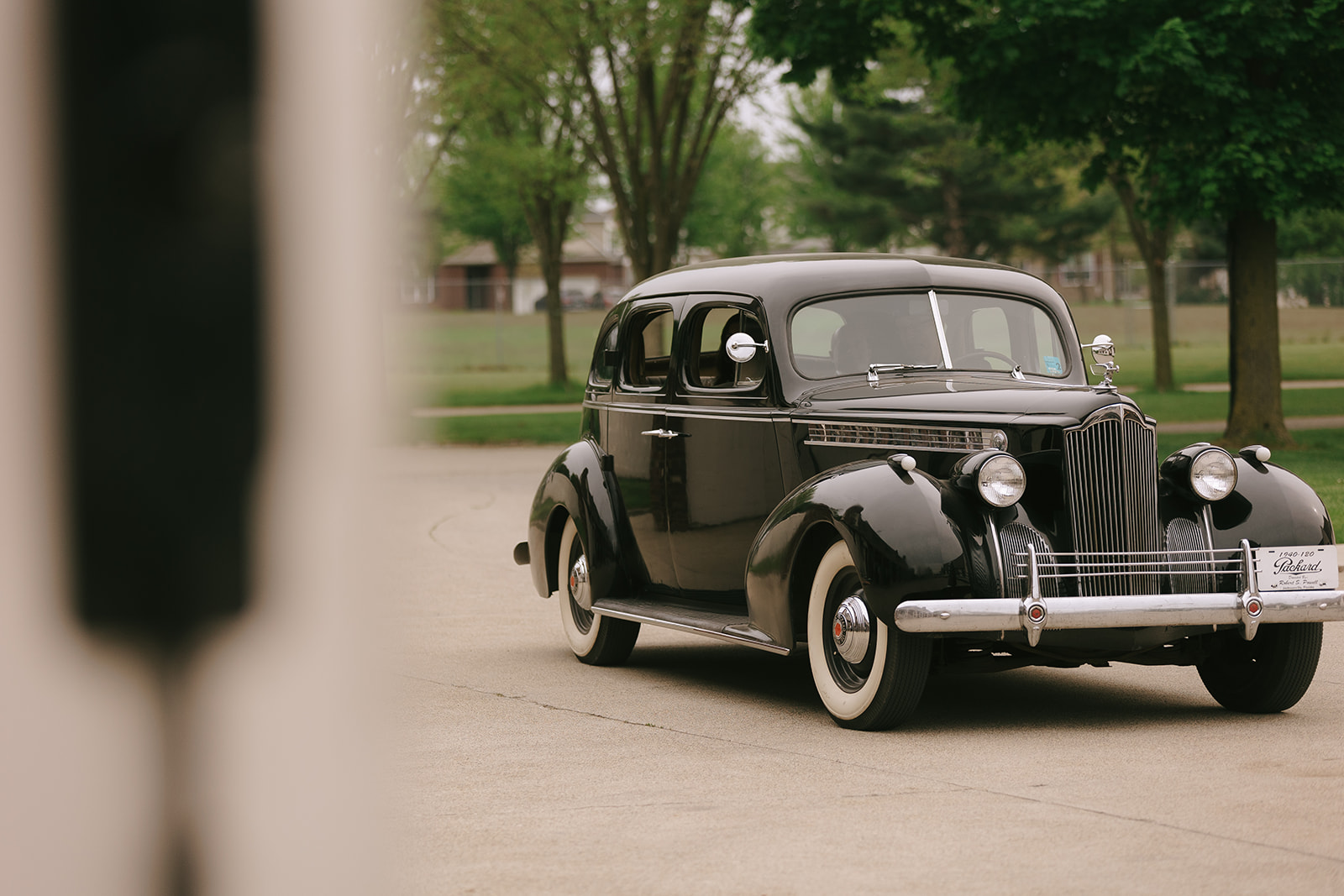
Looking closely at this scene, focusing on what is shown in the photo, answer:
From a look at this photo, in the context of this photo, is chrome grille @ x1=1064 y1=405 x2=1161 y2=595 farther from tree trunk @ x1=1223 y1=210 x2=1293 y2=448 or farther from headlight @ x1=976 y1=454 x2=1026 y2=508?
tree trunk @ x1=1223 y1=210 x2=1293 y2=448

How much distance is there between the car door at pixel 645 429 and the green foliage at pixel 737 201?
4260cm

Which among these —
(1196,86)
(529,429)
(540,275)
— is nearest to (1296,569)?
(1196,86)

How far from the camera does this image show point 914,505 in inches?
231

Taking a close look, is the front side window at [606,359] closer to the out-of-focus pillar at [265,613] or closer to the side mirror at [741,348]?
the side mirror at [741,348]

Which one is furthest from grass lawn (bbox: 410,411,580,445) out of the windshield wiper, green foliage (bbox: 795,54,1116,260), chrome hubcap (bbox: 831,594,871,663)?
green foliage (bbox: 795,54,1116,260)

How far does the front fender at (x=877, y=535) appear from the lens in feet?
19.0

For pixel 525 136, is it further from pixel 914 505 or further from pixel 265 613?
pixel 265 613

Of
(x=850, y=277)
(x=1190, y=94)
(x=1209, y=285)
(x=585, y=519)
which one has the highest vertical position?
(x=1190, y=94)

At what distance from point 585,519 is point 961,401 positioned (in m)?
2.14

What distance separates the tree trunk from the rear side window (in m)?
10.8

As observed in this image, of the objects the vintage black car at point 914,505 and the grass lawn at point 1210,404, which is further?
the grass lawn at point 1210,404

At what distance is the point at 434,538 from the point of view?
13.2 meters

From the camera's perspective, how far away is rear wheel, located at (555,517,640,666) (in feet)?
25.8

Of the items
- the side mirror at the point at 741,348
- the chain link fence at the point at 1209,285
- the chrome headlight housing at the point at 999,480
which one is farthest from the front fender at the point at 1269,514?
the chain link fence at the point at 1209,285
